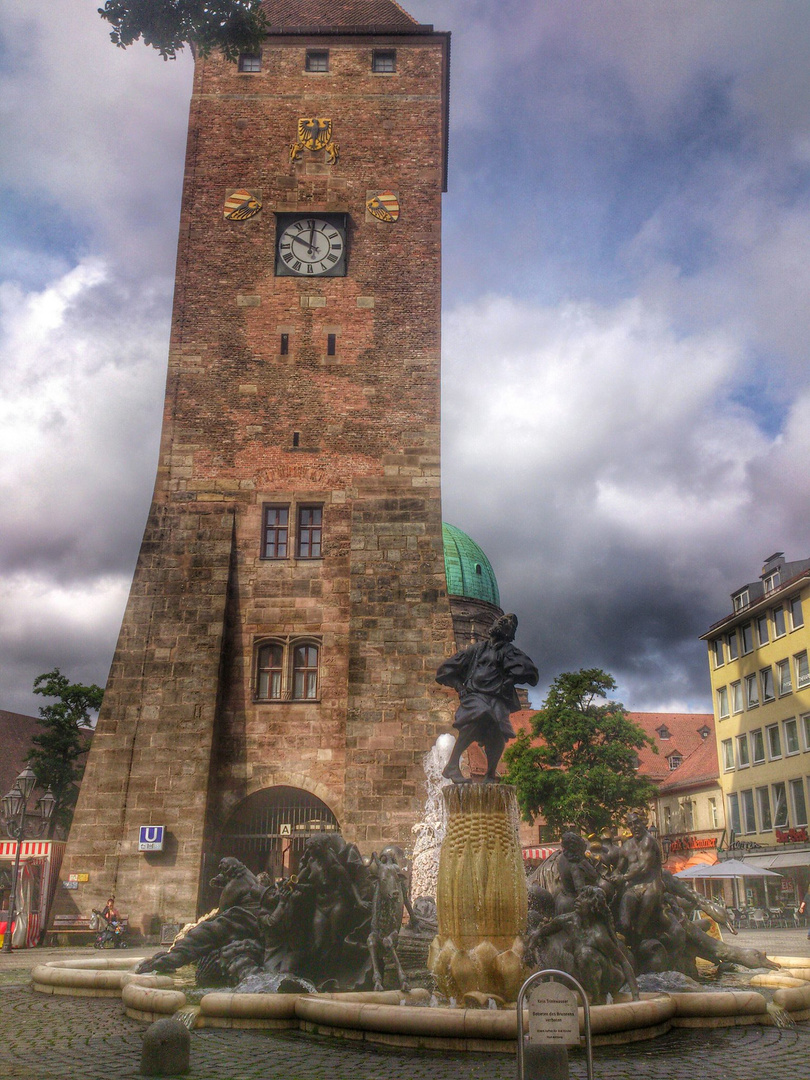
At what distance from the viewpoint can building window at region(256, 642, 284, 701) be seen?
2355 centimetres

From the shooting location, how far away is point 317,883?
10.3 meters

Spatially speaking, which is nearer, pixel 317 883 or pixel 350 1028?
pixel 350 1028

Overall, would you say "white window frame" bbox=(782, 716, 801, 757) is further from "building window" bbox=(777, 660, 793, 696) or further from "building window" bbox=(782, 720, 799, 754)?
"building window" bbox=(777, 660, 793, 696)

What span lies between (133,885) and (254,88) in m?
21.5

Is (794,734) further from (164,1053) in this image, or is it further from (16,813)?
(164,1053)

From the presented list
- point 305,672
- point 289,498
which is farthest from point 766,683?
point 289,498

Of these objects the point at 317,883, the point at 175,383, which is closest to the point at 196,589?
the point at 175,383

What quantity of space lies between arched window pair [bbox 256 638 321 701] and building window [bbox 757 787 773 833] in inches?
1078

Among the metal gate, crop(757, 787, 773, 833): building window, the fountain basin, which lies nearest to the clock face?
the metal gate

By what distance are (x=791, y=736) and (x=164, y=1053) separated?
39.9m

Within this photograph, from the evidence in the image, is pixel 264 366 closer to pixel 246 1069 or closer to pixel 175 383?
pixel 175 383

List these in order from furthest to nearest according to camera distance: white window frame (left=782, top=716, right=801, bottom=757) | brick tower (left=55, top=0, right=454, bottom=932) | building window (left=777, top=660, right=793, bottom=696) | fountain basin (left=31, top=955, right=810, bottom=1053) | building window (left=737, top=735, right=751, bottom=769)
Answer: building window (left=737, top=735, right=751, bottom=769) → building window (left=777, top=660, right=793, bottom=696) → white window frame (left=782, top=716, right=801, bottom=757) → brick tower (left=55, top=0, right=454, bottom=932) → fountain basin (left=31, top=955, right=810, bottom=1053)

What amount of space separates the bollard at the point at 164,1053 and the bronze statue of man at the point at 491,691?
4.10 meters

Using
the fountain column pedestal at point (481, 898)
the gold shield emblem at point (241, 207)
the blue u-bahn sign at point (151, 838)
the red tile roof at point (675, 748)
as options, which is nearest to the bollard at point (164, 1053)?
the fountain column pedestal at point (481, 898)
